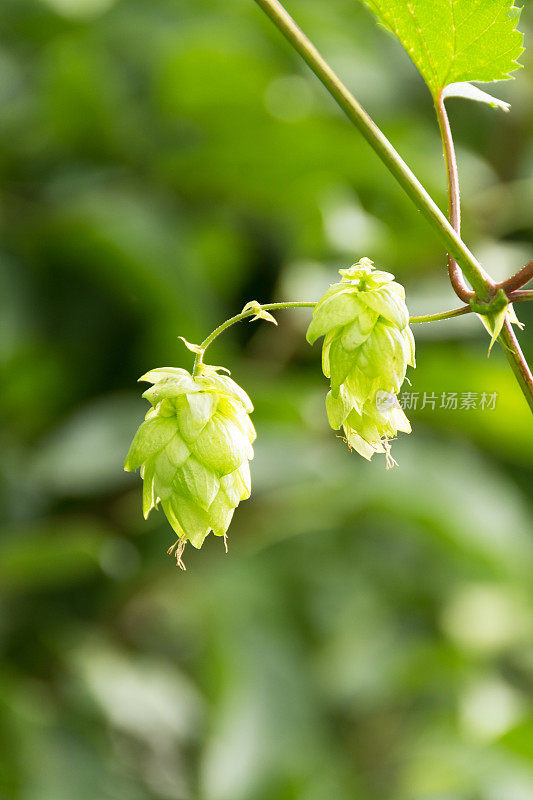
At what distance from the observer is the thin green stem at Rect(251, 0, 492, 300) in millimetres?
303

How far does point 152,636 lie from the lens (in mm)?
1847

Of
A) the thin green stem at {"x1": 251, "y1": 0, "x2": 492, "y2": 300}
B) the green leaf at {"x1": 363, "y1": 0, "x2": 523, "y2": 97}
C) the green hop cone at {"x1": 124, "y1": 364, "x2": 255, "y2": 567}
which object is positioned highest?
the green leaf at {"x1": 363, "y1": 0, "x2": 523, "y2": 97}

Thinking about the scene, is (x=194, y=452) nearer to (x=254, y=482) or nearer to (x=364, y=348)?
(x=364, y=348)

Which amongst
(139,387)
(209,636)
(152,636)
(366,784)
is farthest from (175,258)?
(366,784)

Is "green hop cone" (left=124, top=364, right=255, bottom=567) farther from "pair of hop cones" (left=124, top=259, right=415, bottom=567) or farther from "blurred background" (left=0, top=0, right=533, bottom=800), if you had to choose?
"blurred background" (left=0, top=0, right=533, bottom=800)

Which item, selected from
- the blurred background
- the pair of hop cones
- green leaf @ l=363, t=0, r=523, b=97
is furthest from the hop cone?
the blurred background

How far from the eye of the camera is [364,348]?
344 millimetres

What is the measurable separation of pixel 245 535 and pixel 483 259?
0.73 m

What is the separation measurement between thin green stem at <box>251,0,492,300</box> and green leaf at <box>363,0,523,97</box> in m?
0.12

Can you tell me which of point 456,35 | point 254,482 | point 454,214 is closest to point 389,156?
point 454,214

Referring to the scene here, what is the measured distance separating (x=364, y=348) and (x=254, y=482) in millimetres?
1136

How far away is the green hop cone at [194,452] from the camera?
0.36 metres

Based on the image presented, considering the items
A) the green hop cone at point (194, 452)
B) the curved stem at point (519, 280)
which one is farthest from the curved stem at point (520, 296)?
the green hop cone at point (194, 452)

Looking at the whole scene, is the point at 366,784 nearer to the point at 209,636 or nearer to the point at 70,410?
the point at 209,636
